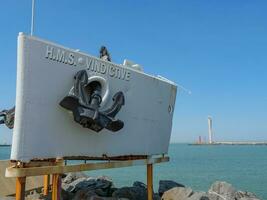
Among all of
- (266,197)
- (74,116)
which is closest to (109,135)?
(74,116)

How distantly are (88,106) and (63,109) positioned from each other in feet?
1.73

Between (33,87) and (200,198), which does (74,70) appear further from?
(200,198)

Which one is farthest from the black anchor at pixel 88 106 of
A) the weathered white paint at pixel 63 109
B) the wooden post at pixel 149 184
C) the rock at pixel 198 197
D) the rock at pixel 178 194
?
the rock at pixel 198 197

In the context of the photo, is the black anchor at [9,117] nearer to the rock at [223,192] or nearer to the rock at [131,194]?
the rock at [131,194]

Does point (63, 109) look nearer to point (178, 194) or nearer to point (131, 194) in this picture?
point (131, 194)

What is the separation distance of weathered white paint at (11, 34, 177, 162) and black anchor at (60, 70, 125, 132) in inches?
7.5

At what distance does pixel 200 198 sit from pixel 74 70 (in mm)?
6341

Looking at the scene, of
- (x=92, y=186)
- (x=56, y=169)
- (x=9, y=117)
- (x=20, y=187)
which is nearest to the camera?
(x=20, y=187)

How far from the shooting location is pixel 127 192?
12.3 m

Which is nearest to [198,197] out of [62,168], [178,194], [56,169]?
[178,194]

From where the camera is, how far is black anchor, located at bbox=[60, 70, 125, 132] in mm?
7820

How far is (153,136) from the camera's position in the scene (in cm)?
1089

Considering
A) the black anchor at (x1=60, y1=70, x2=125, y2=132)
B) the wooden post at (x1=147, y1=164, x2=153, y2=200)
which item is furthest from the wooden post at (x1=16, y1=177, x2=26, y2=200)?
the wooden post at (x1=147, y1=164, x2=153, y2=200)

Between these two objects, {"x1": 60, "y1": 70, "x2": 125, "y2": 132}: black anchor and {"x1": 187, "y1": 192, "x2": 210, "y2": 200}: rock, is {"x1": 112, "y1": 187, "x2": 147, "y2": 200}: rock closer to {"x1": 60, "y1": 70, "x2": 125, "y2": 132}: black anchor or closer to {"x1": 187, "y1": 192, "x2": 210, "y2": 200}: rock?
{"x1": 187, "y1": 192, "x2": 210, "y2": 200}: rock
